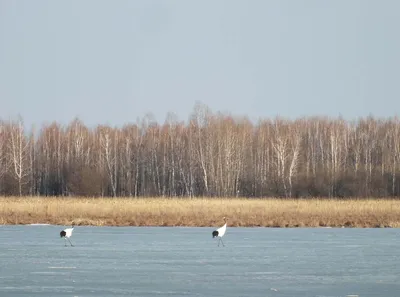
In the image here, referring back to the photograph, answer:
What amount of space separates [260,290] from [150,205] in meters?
20.0

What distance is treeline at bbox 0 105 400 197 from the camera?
54.0 meters

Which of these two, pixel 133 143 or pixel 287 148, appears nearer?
pixel 287 148

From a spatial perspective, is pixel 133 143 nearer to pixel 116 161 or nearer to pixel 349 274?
pixel 116 161

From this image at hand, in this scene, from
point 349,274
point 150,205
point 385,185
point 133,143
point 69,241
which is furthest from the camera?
point 133,143

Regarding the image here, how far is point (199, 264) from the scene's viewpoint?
1577cm

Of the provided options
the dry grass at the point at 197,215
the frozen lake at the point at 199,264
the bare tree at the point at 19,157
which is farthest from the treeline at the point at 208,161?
the frozen lake at the point at 199,264

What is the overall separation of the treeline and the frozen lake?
97.8 ft

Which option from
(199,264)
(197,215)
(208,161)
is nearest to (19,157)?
(208,161)

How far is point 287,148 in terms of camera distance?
6038 centimetres

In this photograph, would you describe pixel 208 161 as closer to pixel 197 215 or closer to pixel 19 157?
pixel 19 157

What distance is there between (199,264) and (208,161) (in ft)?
141

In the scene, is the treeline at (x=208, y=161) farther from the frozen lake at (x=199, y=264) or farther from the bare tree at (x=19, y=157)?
the frozen lake at (x=199, y=264)

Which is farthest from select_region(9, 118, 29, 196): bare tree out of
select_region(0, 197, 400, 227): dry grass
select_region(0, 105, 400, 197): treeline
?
select_region(0, 197, 400, 227): dry grass

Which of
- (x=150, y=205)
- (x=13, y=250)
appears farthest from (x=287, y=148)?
(x=13, y=250)
